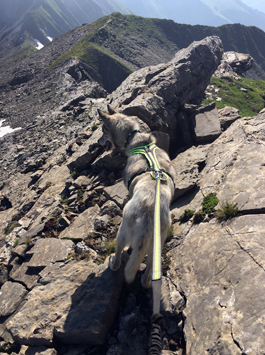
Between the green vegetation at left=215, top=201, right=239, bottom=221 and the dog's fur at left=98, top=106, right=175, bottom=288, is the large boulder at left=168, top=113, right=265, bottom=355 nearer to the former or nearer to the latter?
the green vegetation at left=215, top=201, right=239, bottom=221

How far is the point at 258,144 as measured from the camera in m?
7.18

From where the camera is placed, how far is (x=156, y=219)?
12.5ft

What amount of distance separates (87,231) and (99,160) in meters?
4.25

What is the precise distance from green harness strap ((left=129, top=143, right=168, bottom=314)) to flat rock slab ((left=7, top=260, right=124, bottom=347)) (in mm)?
1983

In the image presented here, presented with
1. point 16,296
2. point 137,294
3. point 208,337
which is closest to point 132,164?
point 137,294

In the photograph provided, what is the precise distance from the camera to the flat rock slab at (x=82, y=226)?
7.43m

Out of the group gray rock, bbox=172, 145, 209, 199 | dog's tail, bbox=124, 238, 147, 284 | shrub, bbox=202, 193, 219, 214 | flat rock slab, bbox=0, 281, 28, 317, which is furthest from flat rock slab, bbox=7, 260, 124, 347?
gray rock, bbox=172, 145, 209, 199

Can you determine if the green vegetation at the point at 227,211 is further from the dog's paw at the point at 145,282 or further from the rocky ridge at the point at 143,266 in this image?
the dog's paw at the point at 145,282

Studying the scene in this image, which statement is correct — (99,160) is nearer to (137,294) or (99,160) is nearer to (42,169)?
(137,294)

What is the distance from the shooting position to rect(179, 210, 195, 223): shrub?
6.24 meters

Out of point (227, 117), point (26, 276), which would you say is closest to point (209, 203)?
point (26, 276)

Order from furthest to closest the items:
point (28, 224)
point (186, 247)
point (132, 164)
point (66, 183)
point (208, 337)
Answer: point (66, 183), point (28, 224), point (132, 164), point (186, 247), point (208, 337)

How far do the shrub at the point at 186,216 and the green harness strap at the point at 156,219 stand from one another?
1.70 m

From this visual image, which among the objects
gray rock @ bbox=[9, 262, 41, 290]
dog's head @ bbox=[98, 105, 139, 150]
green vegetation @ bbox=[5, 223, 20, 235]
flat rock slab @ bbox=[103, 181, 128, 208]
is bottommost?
flat rock slab @ bbox=[103, 181, 128, 208]
